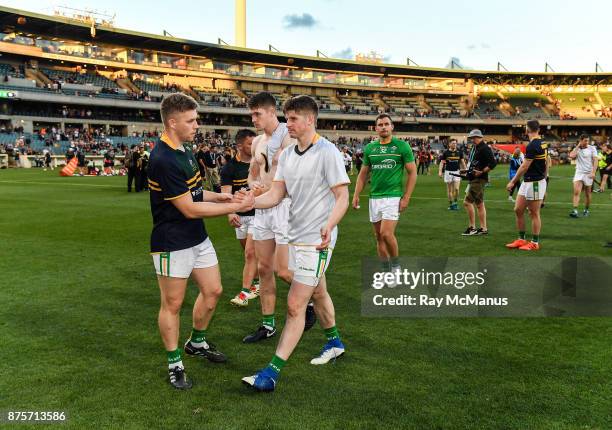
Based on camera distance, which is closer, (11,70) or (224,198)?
(224,198)

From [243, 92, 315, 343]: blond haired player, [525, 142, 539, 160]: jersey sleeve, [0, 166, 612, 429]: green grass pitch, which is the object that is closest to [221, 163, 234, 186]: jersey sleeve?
[0, 166, 612, 429]: green grass pitch

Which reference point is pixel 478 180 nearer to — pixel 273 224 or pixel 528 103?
pixel 273 224

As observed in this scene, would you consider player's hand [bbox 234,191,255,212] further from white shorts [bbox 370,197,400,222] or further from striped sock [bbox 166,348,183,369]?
white shorts [bbox 370,197,400,222]

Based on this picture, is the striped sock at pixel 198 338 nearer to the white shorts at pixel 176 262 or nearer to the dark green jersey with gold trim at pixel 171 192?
the white shorts at pixel 176 262

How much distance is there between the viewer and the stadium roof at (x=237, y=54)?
5347 centimetres

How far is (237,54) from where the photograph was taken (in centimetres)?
6862

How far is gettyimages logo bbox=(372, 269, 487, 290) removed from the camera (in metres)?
6.70

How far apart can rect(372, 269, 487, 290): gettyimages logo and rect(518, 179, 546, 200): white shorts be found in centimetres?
248

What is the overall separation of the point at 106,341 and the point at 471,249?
6615mm

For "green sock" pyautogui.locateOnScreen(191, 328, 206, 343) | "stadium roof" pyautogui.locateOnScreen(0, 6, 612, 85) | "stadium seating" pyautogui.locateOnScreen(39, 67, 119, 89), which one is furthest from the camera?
"stadium seating" pyautogui.locateOnScreen(39, 67, 119, 89)

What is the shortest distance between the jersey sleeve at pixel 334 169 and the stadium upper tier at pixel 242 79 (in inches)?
1702

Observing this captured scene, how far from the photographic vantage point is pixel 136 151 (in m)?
20.8

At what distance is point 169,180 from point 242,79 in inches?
2784

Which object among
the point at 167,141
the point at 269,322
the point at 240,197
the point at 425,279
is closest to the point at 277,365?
the point at 269,322
